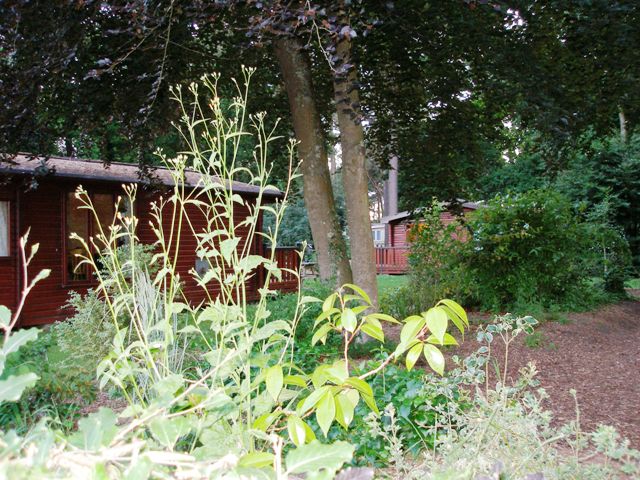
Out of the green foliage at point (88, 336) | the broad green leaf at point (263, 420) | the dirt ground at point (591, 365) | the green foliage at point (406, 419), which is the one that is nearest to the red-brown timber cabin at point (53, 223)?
the green foliage at point (88, 336)

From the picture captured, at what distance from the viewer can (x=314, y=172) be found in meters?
6.47

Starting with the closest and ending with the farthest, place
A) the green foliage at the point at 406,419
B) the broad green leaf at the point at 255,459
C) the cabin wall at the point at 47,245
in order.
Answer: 1. the broad green leaf at the point at 255,459
2. the green foliage at the point at 406,419
3. the cabin wall at the point at 47,245

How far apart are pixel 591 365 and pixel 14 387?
617 centimetres

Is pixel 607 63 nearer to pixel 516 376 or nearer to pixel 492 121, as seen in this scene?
pixel 492 121

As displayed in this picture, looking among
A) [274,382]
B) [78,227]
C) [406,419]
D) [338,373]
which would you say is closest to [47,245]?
[78,227]

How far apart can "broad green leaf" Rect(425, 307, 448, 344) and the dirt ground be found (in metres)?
2.95

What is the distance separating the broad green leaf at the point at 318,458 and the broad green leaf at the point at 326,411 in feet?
1.69

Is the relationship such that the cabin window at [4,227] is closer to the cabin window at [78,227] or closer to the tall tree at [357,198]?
the cabin window at [78,227]

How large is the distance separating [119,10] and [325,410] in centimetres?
463

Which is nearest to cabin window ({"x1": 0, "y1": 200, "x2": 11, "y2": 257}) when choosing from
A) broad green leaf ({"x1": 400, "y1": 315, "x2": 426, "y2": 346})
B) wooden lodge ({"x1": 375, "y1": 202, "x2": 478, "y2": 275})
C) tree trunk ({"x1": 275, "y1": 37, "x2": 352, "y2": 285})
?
tree trunk ({"x1": 275, "y1": 37, "x2": 352, "y2": 285})

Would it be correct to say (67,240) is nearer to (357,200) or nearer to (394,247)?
(357,200)

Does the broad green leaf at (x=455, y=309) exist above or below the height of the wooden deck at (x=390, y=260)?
above

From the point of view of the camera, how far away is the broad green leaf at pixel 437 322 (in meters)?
1.39

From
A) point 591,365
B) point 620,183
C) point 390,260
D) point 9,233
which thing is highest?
point 620,183
